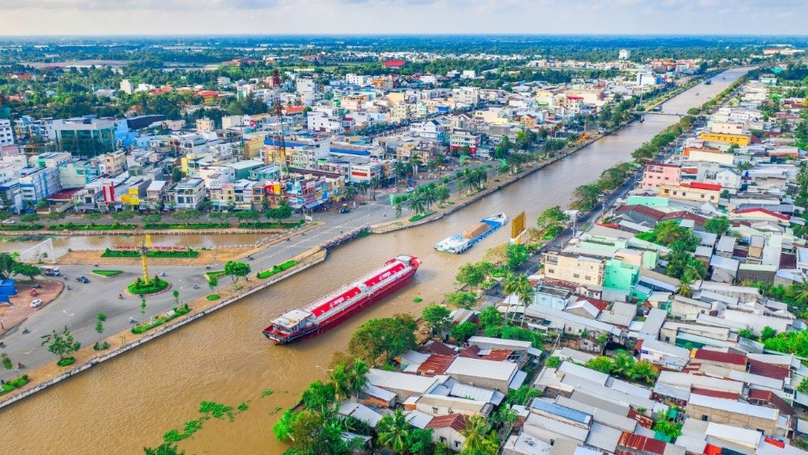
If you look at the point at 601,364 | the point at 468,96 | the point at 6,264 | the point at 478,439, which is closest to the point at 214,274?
the point at 6,264

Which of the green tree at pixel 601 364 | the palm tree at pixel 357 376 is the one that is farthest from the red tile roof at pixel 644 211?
the palm tree at pixel 357 376

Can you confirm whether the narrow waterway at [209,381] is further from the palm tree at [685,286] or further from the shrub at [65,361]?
the palm tree at [685,286]

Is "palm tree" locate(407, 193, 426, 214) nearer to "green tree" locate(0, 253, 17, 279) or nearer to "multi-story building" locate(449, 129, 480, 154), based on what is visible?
"multi-story building" locate(449, 129, 480, 154)

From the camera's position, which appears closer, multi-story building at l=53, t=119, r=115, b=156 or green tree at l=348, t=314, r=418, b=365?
green tree at l=348, t=314, r=418, b=365

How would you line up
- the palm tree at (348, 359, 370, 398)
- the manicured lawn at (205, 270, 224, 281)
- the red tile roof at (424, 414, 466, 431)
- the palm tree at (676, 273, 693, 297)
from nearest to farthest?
1. the red tile roof at (424, 414, 466, 431)
2. the palm tree at (348, 359, 370, 398)
3. the palm tree at (676, 273, 693, 297)
4. the manicured lawn at (205, 270, 224, 281)

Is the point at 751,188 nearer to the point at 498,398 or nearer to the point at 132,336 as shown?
the point at 498,398

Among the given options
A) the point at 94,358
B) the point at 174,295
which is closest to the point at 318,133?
the point at 174,295

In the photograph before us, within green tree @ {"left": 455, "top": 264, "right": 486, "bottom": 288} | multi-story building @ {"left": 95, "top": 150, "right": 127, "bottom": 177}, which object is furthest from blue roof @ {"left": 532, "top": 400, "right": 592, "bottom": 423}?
multi-story building @ {"left": 95, "top": 150, "right": 127, "bottom": 177}
